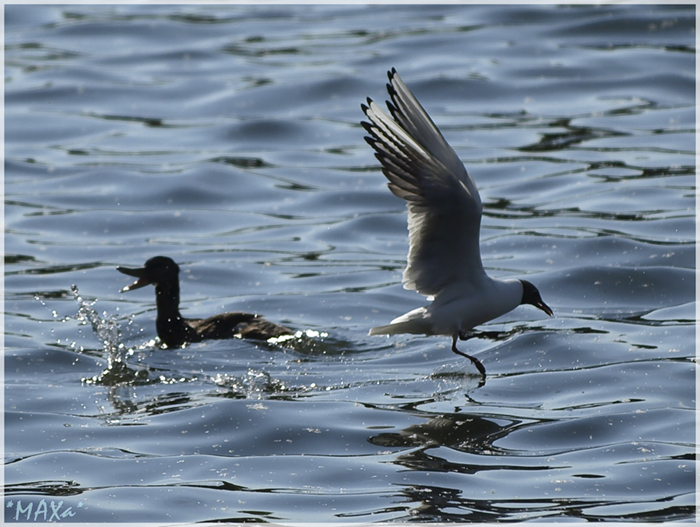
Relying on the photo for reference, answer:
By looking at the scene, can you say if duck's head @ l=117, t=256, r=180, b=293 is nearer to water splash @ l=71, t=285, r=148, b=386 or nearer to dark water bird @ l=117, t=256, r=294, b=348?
dark water bird @ l=117, t=256, r=294, b=348

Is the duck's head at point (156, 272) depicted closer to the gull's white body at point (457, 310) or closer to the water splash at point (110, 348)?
the water splash at point (110, 348)

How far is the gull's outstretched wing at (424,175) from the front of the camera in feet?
24.3

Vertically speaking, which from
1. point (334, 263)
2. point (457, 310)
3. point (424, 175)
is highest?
point (424, 175)

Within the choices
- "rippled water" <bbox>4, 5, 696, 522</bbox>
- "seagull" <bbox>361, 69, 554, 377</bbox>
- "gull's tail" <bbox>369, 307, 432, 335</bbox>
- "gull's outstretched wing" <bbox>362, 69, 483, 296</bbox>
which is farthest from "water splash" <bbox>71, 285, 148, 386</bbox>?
"gull's outstretched wing" <bbox>362, 69, 483, 296</bbox>

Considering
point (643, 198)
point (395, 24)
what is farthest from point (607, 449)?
point (395, 24)

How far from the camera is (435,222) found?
25.4 ft

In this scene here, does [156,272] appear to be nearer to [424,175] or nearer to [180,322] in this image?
[180,322]

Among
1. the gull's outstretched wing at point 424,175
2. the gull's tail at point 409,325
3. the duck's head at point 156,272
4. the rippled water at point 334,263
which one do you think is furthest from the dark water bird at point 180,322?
the gull's outstretched wing at point 424,175

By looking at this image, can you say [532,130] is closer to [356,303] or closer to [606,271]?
[606,271]

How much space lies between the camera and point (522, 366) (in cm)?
907

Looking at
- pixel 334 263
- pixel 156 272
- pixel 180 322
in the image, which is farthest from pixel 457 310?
pixel 334 263

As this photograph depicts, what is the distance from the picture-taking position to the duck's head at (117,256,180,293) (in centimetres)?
1005

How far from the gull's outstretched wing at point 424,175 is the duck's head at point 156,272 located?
113 inches

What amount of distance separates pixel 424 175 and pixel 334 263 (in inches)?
181
